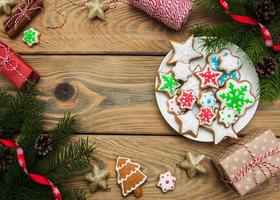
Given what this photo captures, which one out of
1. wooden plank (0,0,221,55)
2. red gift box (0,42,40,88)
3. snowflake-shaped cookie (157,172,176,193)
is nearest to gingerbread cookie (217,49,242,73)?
wooden plank (0,0,221,55)

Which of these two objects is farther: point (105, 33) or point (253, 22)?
point (105, 33)

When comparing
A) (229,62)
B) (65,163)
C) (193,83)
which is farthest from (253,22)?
(65,163)

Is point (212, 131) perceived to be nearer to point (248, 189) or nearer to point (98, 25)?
point (248, 189)

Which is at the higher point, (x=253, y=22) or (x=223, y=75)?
(x=253, y=22)

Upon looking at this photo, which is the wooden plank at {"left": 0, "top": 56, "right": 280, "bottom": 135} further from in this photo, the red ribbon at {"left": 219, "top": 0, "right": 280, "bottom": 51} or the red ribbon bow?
the red ribbon at {"left": 219, "top": 0, "right": 280, "bottom": 51}

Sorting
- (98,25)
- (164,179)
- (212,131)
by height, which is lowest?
(164,179)

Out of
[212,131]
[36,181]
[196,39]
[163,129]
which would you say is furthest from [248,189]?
[36,181]

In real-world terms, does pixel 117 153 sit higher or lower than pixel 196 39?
lower

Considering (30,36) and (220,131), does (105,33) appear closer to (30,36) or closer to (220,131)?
(30,36)
